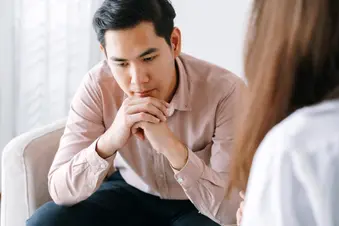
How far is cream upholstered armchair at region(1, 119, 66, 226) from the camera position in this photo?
1.41 meters

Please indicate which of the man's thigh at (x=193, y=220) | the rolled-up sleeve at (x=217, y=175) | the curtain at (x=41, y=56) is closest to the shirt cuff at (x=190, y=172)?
the rolled-up sleeve at (x=217, y=175)

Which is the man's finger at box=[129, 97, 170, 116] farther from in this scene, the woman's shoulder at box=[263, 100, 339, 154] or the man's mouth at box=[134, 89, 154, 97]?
the woman's shoulder at box=[263, 100, 339, 154]

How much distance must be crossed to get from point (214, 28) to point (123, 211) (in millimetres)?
825

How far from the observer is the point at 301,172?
1.96ft

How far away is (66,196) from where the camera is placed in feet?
4.43

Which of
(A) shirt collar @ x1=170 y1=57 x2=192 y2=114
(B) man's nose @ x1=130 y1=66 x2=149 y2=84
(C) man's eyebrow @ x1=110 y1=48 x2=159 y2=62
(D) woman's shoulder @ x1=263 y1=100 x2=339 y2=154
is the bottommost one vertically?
(A) shirt collar @ x1=170 y1=57 x2=192 y2=114

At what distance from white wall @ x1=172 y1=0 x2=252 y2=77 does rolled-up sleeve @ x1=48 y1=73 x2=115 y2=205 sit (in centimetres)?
65

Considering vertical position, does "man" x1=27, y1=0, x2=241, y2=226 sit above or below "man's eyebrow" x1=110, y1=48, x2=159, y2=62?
below

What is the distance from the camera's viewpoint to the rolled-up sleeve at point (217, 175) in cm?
130

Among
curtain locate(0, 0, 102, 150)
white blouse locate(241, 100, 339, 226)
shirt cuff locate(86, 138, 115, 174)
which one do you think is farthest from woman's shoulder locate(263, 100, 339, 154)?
curtain locate(0, 0, 102, 150)

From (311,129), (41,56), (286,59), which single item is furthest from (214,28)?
(311,129)

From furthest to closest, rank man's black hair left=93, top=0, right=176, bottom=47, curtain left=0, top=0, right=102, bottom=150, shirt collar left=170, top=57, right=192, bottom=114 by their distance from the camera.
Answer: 1. curtain left=0, top=0, right=102, bottom=150
2. shirt collar left=170, top=57, right=192, bottom=114
3. man's black hair left=93, top=0, right=176, bottom=47

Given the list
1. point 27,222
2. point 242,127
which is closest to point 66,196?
point 27,222

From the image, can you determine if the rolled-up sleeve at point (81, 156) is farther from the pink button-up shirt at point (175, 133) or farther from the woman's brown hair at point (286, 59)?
the woman's brown hair at point (286, 59)
